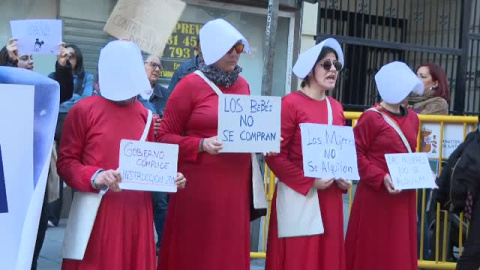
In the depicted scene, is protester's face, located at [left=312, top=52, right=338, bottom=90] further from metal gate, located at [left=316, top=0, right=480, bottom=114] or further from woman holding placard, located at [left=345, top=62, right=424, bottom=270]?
metal gate, located at [left=316, top=0, right=480, bottom=114]

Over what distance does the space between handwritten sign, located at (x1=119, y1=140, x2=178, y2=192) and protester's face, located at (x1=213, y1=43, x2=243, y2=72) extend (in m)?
0.68

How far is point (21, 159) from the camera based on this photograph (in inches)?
127

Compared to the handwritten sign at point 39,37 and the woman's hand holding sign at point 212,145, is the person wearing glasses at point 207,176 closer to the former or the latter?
the woman's hand holding sign at point 212,145

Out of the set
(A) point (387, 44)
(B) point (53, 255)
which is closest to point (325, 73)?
(B) point (53, 255)

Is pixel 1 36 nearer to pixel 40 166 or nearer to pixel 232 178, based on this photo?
pixel 232 178

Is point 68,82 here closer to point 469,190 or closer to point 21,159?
point 21,159

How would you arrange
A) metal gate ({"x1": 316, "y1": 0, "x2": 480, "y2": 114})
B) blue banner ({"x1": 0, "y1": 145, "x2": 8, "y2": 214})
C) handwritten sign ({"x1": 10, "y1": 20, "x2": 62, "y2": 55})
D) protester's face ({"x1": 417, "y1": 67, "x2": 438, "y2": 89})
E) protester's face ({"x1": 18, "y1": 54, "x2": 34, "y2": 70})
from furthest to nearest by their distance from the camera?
metal gate ({"x1": 316, "y1": 0, "x2": 480, "y2": 114}) < protester's face ({"x1": 417, "y1": 67, "x2": 438, "y2": 89}) < protester's face ({"x1": 18, "y1": 54, "x2": 34, "y2": 70}) < handwritten sign ({"x1": 10, "y1": 20, "x2": 62, "y2": 55}) < blue banner ({"x1": 0, "y1": 145, "x2": 8, "y2": 214})

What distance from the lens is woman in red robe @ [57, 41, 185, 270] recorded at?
4227 mm

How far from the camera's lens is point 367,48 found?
11844 mm

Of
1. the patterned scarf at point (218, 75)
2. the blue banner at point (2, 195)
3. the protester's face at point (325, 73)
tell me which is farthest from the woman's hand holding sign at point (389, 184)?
the blue banner at point (2, 195)

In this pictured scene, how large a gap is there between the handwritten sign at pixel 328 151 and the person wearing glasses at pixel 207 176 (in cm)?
44

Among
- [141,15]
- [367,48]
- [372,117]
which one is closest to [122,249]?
[141,15]

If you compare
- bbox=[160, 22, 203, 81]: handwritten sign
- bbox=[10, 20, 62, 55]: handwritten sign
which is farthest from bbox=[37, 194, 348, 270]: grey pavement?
bbox=[10, 20, 62, 55]: handwritten sign

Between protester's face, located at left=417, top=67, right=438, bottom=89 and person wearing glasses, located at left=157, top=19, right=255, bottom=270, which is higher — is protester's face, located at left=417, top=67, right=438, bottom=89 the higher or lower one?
the higher one
